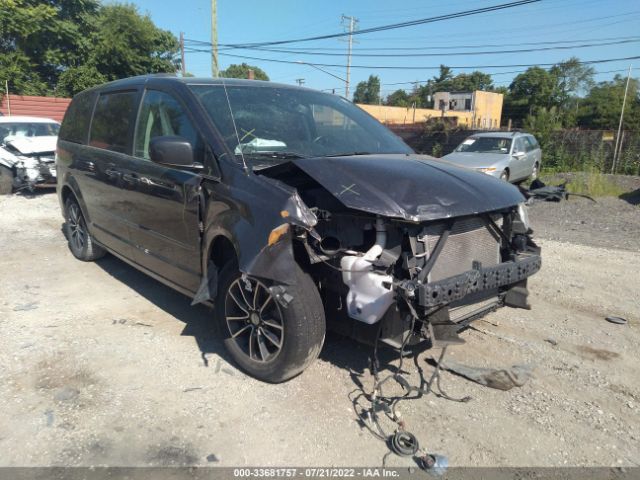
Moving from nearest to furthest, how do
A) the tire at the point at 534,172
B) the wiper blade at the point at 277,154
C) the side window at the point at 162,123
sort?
the wiper blade at the point at 277,154 → the side window at the point at 162,123 → the tire at the point at 534,172

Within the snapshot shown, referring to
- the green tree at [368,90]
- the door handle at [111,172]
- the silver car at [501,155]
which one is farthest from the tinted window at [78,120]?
the green tree at [368,90]

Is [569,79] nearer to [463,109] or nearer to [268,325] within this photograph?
[463,109]

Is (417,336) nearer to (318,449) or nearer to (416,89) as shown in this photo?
(318,449)

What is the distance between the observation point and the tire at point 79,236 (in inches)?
226

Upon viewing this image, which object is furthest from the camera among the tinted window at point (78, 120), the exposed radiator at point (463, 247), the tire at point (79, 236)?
the tire at point (79, 236)

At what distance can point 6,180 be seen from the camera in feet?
34.5

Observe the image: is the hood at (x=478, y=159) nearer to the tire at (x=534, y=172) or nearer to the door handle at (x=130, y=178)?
the tire at (x=534, y=172)

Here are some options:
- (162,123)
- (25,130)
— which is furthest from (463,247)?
(25,130)

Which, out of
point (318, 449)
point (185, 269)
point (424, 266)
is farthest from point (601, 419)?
point (185, 269)

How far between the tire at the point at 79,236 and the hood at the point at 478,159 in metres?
10.0

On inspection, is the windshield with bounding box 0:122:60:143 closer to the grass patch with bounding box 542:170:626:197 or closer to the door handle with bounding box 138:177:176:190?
the door handle with bounding box 138:177:176:190

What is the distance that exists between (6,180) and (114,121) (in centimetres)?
755

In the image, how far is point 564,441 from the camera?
108 inches

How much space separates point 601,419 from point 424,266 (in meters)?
1.44
